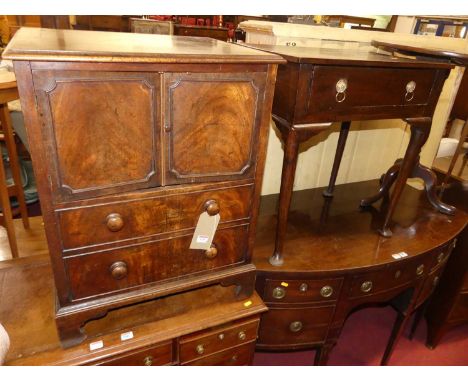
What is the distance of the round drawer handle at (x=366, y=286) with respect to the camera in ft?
4.87

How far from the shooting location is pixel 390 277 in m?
1.54

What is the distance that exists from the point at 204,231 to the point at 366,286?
2.69 ft

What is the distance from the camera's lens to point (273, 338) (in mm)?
1513

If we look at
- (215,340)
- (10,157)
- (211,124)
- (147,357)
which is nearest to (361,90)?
(211,124)

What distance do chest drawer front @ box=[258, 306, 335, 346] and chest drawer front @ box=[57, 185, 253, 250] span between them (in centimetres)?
58

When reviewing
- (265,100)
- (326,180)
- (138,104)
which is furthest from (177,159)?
(326,180)

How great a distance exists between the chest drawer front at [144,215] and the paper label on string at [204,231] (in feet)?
0.06

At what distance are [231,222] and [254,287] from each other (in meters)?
0.36

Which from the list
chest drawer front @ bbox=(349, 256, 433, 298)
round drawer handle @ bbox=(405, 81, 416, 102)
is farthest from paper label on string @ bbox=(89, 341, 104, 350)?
round drawer handle @ bbox=(405, 81, 416, 102)

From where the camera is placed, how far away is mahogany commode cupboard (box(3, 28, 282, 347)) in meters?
0.76

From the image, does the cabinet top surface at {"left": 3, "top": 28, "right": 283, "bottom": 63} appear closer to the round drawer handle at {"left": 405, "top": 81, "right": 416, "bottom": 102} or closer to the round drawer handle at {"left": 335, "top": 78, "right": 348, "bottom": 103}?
the round drawer handle at {"left": 335, "top": 78, "right": 348, "bottom": 103}

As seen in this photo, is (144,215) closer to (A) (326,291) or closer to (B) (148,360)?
(B) (148,360)

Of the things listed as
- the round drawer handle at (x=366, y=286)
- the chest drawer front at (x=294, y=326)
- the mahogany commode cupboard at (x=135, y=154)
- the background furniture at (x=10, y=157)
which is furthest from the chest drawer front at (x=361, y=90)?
the background furniture at (x=10, y=157)

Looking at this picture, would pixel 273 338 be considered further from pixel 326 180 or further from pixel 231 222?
pixel 326 180
